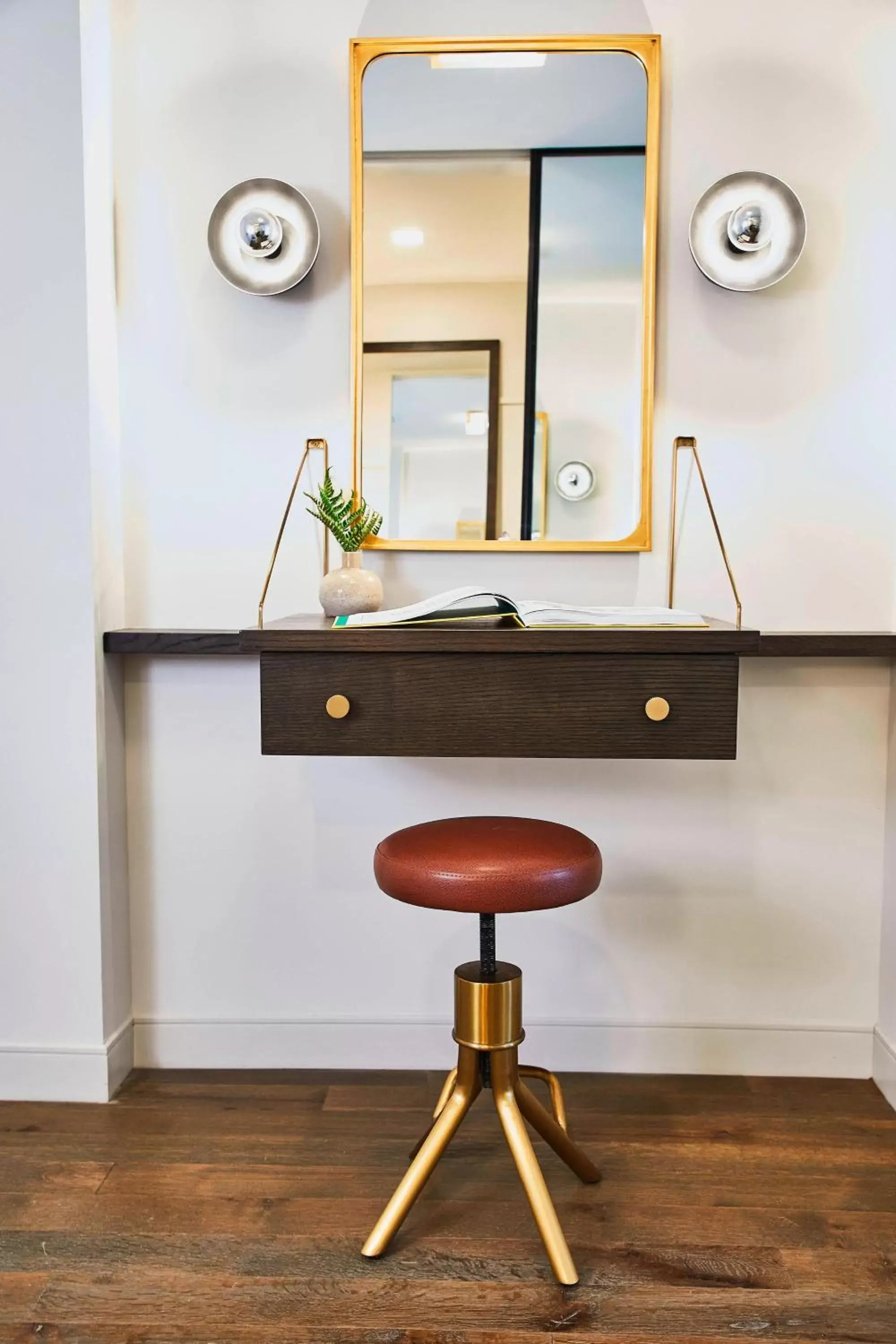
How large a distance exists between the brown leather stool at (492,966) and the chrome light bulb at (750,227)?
1135mm

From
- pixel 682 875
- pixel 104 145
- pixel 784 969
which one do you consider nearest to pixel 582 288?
pixel 104 145

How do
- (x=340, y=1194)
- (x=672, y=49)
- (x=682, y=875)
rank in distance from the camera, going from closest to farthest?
(x=340, y=1194) → (x=672, y=49) → (x=682, y=875)

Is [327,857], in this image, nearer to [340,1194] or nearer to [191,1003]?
[191,1003]

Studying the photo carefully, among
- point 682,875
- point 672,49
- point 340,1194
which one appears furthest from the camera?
point 682,875

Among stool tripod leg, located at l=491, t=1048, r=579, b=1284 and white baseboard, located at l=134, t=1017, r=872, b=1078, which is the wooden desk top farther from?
white baseboard, located at l=134, t=1017, r=872, b=1078

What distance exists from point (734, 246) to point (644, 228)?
17cm

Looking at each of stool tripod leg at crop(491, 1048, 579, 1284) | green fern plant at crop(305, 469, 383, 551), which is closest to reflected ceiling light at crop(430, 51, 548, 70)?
green fern plant at crop(305, 469, 383, 551)

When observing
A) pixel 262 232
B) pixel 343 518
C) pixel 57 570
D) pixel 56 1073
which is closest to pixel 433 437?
pixel 343 518

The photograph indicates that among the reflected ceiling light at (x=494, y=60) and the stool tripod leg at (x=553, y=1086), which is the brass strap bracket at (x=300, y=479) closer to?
the reflected ceiling light at (x=494, y=60)

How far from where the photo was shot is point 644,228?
1.98 m

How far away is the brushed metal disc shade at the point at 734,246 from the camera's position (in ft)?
6.32

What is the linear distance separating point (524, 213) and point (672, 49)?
410 millimetres

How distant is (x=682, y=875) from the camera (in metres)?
2.09

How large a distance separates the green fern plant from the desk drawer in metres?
0.43
